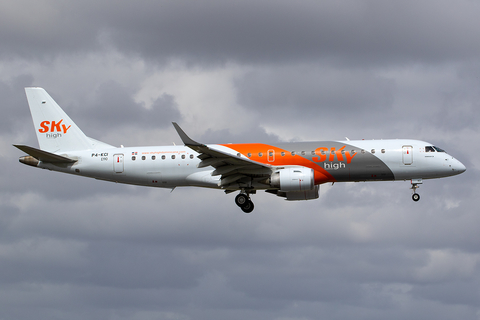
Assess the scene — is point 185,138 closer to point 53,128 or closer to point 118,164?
point 118,164

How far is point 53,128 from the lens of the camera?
55.7 meters

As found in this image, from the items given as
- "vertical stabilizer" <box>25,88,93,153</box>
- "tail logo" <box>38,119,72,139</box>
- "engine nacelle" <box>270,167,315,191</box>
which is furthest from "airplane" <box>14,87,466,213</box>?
"tail logo" <box>38,119,72,139</box>

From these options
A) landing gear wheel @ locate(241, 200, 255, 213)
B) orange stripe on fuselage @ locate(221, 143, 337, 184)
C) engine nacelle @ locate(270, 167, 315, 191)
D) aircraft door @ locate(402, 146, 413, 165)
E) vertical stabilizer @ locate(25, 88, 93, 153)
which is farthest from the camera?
vertical stabilizer @ locate(25, 88, 93, 153)

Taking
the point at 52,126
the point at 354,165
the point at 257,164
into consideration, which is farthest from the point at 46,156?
the point at 354,165

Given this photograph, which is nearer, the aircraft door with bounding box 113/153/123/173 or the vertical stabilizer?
the aircraft door with bounding box 113/153/123/173

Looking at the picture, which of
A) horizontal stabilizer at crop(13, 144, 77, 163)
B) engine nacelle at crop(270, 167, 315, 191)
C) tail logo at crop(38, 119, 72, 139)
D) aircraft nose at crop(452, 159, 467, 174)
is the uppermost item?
tail logo at crop(38, 119, 72, 139)

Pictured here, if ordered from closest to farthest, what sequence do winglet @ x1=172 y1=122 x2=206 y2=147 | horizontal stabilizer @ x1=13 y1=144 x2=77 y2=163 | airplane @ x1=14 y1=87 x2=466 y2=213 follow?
1. winglet @ x1=172 y1=122 x2=206 y2=147
2. airplane @ x1=14 y1=87 x2=466 y2=213
3. horizontal stabilizer @ x1=13 y1=144 x2=77 y2=163

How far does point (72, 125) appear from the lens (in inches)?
2195

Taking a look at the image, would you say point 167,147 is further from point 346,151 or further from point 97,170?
point 346,151

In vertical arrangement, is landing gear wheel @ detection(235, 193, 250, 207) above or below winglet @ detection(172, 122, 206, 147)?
below

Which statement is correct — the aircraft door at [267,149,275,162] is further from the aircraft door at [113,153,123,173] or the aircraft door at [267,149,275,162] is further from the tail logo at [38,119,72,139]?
the tail logo at [38,119,72,139]

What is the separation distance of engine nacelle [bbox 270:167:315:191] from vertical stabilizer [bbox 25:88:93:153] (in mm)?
17357

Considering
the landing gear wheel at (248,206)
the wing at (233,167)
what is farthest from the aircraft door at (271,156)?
the landing gear wheel at (248,206)

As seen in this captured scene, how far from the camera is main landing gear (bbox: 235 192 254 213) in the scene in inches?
2019
